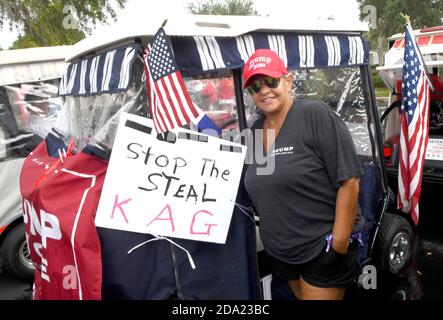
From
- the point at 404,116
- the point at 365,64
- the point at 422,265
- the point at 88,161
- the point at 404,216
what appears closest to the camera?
the point at 88,161

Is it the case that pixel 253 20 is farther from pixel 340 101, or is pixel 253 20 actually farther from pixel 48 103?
pixel 48 103

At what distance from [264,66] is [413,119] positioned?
1721 millimetres

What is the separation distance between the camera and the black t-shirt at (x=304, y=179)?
198 centimetres

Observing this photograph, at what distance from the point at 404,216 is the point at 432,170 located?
1.60m

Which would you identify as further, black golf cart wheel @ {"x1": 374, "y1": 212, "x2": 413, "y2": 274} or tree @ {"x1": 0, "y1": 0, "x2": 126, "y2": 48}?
tree @ {"x1": 0, "y1": 0, "x2": 126, "y2": 48}

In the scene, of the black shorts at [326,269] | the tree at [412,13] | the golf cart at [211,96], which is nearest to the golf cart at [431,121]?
the golf cart at [211,96]

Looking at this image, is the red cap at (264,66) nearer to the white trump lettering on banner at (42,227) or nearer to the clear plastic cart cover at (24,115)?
the white trump lettering on banner at (42,227)

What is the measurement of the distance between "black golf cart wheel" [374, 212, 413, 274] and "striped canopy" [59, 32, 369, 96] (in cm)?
137

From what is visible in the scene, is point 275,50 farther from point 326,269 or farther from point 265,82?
point 326,269

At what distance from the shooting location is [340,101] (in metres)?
3.16

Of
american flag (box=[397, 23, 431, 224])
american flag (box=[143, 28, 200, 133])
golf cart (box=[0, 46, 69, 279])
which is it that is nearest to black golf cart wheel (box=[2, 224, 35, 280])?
golf cart (box=[0, 46, 69, 279])

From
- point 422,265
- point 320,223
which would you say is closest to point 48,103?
point 320,223

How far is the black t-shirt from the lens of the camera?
198 centimetres

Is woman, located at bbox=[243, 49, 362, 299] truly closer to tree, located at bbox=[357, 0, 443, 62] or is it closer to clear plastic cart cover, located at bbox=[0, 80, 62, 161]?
clear plastic cart cover, located at bbox=[0, 80, 62, 161]
